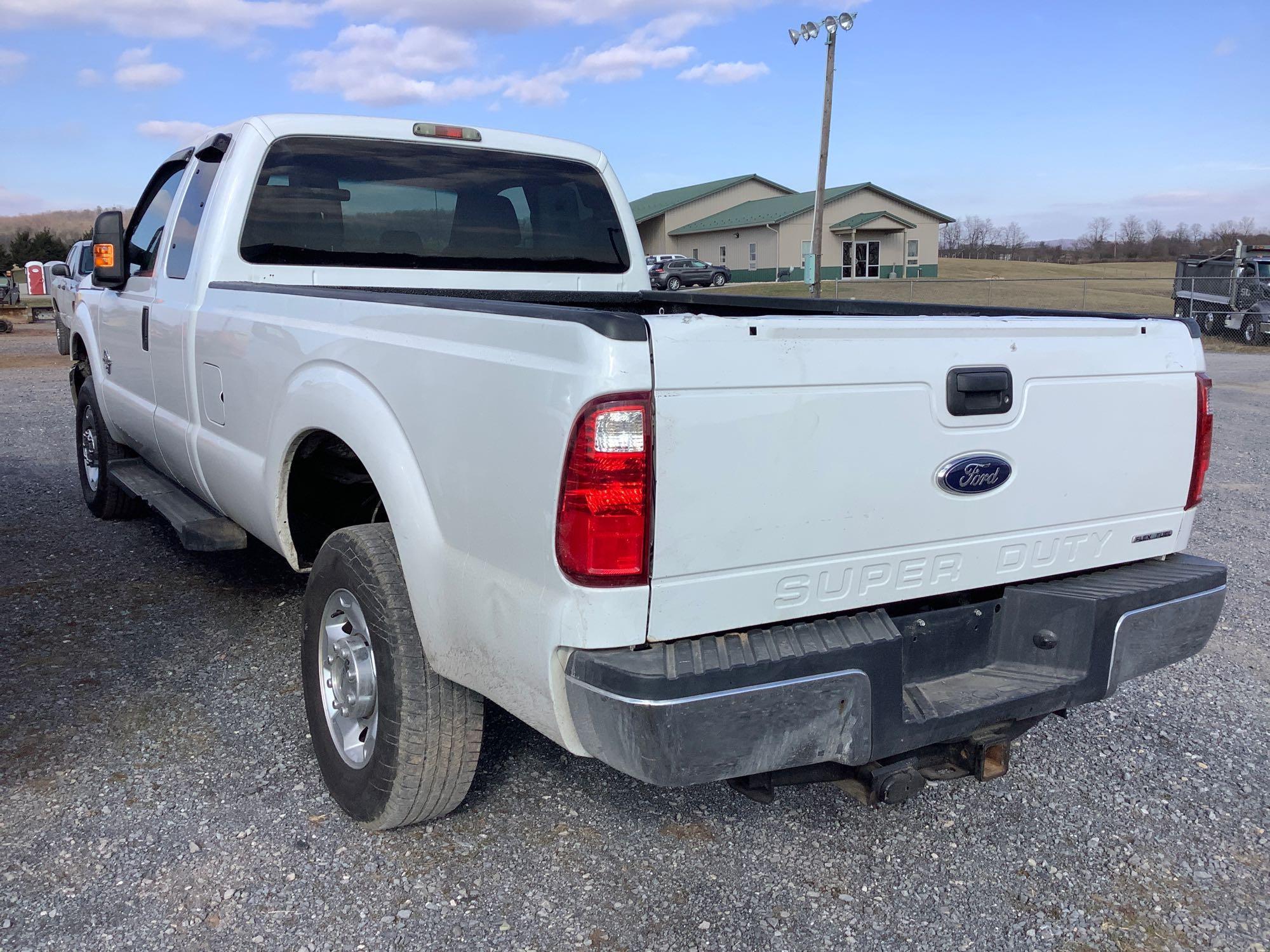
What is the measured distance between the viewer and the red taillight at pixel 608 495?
82.2 inches

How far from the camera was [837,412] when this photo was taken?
7.55 feet

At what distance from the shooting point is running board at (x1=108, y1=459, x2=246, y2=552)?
4152 mm

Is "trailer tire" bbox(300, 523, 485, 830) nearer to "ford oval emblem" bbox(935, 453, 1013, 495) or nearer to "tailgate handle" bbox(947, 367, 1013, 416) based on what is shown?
"ford oval emblem" bbox(935, 453, 1013, 495)

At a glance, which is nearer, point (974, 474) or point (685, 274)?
point (974, 474)

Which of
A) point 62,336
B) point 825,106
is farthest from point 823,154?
point 62,336

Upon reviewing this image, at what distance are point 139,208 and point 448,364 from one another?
3974mm

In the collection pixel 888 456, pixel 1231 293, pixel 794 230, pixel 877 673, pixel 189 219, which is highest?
pixel 794 230

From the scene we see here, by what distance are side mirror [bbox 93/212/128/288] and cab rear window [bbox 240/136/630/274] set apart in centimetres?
118

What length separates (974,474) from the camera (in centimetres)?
251

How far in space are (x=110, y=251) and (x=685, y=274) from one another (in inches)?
1560

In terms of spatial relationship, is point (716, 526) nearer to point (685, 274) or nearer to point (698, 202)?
point (685, 274)

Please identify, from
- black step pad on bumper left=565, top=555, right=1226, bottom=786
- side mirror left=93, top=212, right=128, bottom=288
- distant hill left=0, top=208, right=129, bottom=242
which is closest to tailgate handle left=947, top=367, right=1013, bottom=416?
black step pad on bumper left=565, top=555, right=1226, bottom=786

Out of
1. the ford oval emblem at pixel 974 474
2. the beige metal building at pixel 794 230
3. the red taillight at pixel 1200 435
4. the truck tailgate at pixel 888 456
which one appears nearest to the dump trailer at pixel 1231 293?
the red taillight at pixel 1200 435

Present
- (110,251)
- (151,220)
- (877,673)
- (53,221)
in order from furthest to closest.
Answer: (53,221), (151,220), (110,251), (877,673)
